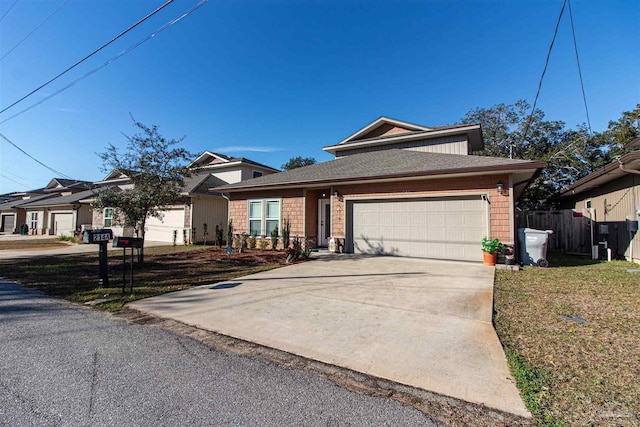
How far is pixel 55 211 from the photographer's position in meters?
25.1

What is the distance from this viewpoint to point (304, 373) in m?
2.77

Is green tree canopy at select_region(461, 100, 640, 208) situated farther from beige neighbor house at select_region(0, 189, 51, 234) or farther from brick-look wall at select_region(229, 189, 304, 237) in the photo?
beige neighbor house at select_region(0, 189, 51, 234)

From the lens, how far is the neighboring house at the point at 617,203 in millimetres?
9062

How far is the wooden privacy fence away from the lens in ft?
43.4

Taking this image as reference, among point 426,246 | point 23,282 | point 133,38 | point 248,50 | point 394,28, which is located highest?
point 394,28

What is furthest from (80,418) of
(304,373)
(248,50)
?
(248,50)

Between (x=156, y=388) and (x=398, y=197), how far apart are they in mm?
9350

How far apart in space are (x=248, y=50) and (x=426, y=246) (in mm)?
10256

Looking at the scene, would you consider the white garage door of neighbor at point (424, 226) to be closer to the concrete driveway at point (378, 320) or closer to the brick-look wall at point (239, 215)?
the concrete driveway at point (378, 320)

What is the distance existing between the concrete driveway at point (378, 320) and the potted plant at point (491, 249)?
3.82ft

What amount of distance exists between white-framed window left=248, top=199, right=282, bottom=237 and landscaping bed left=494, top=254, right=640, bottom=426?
9.35 meters

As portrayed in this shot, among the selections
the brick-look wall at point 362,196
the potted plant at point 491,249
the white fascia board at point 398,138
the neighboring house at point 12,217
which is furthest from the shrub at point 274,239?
the neighboring house at point 12,217

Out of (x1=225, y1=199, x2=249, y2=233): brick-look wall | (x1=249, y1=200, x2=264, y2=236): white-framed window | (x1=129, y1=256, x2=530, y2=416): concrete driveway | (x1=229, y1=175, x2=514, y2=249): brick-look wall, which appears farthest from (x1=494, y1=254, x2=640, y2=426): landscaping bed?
(x1=225, y1=199, x2=249, y2=233): brick-look wall

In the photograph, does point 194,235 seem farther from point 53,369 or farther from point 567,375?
point 567,375
